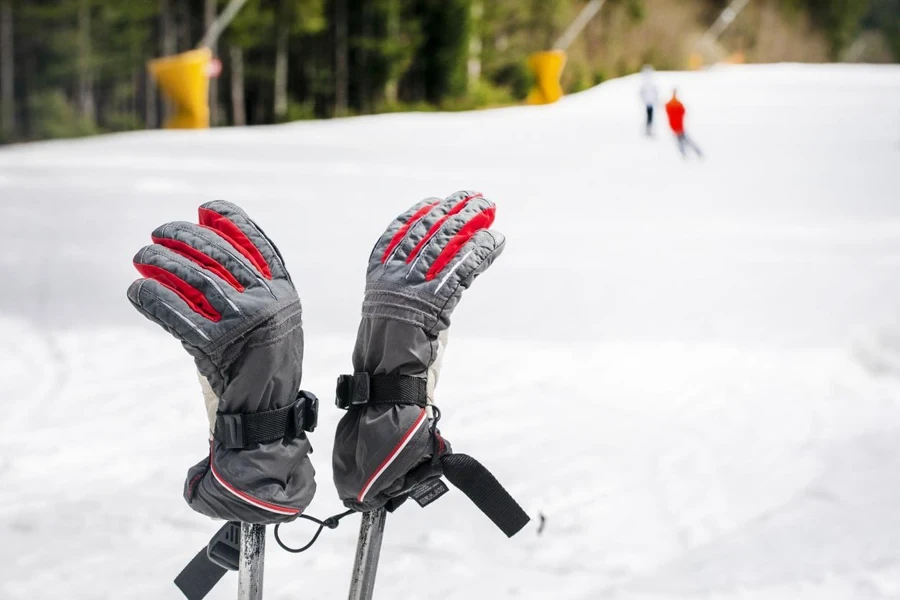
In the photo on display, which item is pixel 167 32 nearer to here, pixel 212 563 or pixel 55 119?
pixel 55 119

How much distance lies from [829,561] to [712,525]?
20 cm

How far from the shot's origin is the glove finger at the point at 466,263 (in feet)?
2.97

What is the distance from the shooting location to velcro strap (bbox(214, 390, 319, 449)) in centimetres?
86

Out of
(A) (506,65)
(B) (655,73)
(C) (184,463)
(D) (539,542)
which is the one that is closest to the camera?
(D) (539,542)

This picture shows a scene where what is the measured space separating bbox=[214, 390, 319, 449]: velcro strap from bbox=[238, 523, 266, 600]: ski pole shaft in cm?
10

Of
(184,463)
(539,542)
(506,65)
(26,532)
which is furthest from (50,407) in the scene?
(506,65)

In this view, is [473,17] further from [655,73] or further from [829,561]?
[829,561]

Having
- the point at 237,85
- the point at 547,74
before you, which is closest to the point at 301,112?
the point at 237,85

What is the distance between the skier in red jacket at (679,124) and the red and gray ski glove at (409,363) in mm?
1551

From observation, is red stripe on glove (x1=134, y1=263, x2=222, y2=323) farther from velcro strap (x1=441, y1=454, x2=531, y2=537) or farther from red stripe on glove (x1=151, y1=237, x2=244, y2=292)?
velcro strap (x1=441, y1=454, x2=531, y2=537)

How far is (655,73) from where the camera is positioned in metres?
2.36

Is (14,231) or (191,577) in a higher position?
(191,577)

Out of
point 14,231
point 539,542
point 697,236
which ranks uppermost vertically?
point 697,236

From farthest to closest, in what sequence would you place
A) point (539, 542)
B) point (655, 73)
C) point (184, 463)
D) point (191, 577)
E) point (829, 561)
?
point (655, 73) < point (184, 463) < point (539, 542) < point (829, 561) < point (191, 577)
